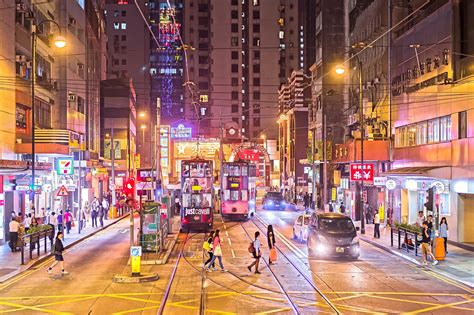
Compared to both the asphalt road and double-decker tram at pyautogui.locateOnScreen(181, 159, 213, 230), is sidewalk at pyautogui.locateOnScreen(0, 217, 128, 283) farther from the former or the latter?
double-decker tram at pyautogui.locateOnScreen(181, 159, 213, 230)

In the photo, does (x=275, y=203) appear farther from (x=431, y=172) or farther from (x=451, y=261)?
(x=451, y=261)

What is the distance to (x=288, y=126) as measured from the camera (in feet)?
342

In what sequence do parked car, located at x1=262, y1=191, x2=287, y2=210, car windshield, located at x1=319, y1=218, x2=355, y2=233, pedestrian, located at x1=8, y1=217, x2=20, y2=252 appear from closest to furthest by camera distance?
car windshield, located at x1=319, y1=218, x2=355, y2=233 < pedestrian, located at x1=8, y1=217, x2=20, y2=252 < parked car, located at x1=262, y1=191, x2=287, y2=210

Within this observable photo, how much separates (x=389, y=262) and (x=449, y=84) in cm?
1152

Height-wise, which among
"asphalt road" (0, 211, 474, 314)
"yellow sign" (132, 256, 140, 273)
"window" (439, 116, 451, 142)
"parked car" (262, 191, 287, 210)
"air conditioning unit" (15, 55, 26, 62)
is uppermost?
"air conditioning unit" (15, 55, 26, 62)

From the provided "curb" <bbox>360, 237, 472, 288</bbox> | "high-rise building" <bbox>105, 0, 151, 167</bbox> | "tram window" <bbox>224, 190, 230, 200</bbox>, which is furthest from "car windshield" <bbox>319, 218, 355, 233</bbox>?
"high-rise building" <bbox>105, 0, 151, 167</bbox>

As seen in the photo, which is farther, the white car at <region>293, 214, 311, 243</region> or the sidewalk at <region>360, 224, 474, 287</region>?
the white car at <region>293, 214, 311, 243</region>

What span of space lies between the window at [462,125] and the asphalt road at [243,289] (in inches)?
311

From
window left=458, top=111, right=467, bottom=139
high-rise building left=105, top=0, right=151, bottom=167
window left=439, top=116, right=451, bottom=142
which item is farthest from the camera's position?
high-rise building left=105, top=0, right=151, bottom=167

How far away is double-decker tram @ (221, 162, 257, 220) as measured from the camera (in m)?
52.0

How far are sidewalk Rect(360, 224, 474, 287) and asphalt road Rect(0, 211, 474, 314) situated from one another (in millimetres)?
648

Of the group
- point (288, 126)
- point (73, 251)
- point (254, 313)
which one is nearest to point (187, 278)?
point (254, 313)

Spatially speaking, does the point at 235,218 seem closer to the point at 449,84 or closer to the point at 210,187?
the point at 210,187

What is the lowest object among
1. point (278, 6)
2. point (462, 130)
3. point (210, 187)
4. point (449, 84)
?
point (210, 187)
